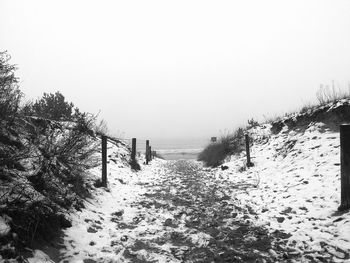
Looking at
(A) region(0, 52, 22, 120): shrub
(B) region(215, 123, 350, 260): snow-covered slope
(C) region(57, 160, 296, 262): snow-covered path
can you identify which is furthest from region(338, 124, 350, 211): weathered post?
(A) region(0, 52, 22, 120): shrub

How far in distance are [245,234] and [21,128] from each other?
4.96 m

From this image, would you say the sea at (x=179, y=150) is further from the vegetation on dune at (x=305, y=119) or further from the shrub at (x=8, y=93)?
the shrub at (x=8, y=93)

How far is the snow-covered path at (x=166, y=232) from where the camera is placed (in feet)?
13.0

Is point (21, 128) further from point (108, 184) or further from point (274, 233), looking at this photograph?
point (274, 233)

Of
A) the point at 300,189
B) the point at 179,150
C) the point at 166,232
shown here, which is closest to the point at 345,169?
the point at 300,189

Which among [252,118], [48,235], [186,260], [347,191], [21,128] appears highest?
[252,118]

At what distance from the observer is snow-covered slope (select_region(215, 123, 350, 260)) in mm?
4230

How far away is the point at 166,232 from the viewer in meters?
4.96

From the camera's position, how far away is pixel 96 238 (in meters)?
4.47

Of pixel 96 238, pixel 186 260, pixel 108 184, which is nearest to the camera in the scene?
pixel 186 260

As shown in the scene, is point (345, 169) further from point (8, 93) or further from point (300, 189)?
point (8, 93)

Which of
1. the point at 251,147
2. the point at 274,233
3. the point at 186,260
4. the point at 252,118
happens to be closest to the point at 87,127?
the point at 186,260

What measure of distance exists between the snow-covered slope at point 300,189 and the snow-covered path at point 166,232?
0.46 m

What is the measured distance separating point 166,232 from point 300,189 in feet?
12.1
